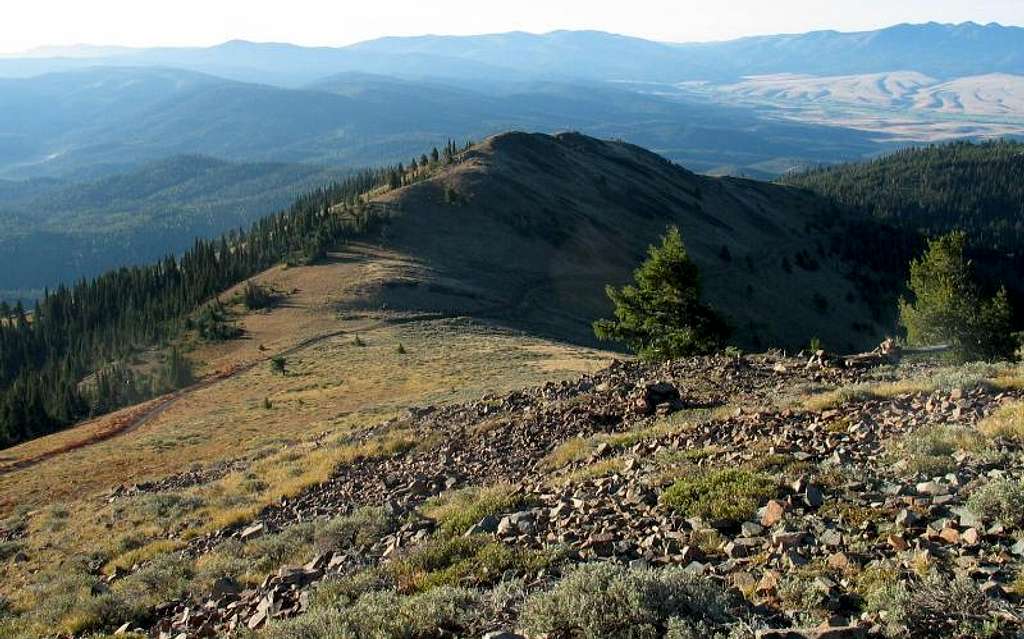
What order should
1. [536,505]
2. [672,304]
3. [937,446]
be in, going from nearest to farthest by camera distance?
[937,446] < [536,505] < [672,304]

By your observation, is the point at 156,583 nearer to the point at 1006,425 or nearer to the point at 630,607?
the point at 630,607

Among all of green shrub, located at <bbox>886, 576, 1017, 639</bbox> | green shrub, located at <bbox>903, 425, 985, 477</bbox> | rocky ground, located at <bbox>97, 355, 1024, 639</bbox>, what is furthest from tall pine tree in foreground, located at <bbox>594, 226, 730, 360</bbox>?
green shrub, located at <bbox>886, 576, 1017, 639</bbox>

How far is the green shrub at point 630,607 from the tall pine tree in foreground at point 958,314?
2975 centimetres

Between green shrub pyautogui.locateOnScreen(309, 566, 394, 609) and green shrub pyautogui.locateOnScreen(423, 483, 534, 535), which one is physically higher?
green shrub pyautogui.locateOnScreen(309, 566, 394, 609)

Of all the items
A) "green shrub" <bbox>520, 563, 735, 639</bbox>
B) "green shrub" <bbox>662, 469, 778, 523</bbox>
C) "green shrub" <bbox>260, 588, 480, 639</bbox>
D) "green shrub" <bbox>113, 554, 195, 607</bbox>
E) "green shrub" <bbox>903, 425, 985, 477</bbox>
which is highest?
"green shrub" <bbox>903, 425, 985, 477</bbox>

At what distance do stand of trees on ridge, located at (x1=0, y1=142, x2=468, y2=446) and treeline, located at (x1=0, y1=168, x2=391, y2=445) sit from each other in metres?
0.10

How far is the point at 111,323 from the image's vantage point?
277 feet

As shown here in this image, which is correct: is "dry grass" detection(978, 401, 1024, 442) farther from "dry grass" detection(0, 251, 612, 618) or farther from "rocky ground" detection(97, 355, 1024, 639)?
"dry grass" detection(0, 251, 612, 618)

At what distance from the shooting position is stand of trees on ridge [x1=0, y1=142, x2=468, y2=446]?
52531mm

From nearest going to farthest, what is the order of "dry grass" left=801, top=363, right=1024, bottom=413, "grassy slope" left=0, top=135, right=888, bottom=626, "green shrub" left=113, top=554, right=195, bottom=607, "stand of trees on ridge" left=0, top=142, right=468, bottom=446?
1. "green shrub" left=113, top=554, right=195, bottom=607
2. "dry grass" left=801, top=363, right=1024, bottom=413
3. "grassy slope" left=0, top=135, right=888, bottom=626
4. "stand of trees on ridge" left=0, top=142, right=468, bottom=446

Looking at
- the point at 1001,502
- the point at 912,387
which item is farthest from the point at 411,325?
the point at 1001,502

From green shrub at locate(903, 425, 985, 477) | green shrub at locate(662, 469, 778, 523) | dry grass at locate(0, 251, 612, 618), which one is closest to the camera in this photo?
green shrub at locate(662, 469, 778, 523)

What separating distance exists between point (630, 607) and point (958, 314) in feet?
117

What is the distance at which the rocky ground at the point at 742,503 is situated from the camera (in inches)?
307
